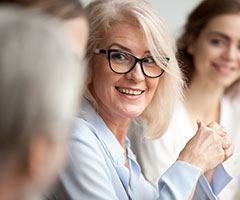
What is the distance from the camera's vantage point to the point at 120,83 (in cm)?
128

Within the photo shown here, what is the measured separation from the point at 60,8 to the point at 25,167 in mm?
323

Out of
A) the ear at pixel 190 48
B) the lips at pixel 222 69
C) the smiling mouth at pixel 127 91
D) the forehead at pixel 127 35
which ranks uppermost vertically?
the forehead at pixel 127 35

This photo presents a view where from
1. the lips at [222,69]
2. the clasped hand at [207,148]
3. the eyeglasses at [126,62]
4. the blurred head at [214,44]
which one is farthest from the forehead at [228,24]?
the eyeglasses at [126,62]

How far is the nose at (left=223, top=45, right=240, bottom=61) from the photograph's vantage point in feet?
5.97

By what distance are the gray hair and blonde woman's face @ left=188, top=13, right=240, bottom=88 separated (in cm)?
136

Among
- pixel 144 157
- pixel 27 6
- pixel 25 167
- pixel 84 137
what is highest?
pixel 27 6

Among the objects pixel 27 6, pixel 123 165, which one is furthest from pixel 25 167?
pixel 123 165

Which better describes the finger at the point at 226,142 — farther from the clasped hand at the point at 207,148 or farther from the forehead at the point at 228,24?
the forehead at the point at 228,24

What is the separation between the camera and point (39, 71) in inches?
18.9

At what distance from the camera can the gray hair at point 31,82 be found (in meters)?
0.48

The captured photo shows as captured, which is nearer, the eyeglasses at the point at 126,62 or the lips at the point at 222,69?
the eyeglasses at the point at 126,62

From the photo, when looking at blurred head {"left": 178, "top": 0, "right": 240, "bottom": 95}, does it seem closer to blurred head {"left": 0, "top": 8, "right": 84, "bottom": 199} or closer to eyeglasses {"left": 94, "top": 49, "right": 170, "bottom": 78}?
eyeglasses {"left": 94, "top": 49, "right": 170, "bottom": 78}

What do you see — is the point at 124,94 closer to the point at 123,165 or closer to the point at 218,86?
the point at 123,165

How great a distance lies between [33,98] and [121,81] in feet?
2.65
